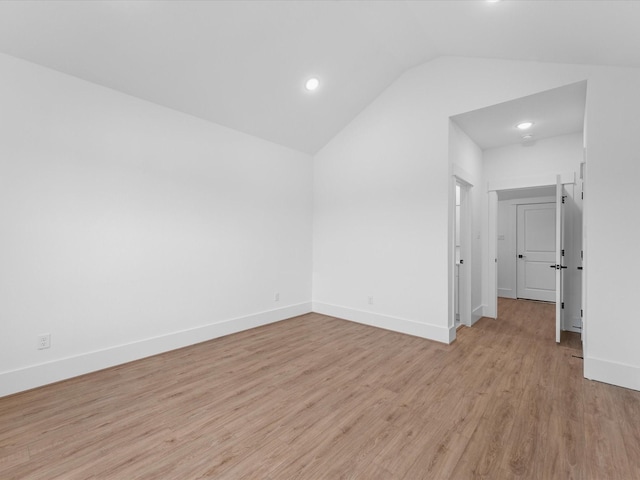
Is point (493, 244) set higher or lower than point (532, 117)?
lower

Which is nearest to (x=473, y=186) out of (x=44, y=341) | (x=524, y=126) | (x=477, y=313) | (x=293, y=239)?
(x=524, y=126)

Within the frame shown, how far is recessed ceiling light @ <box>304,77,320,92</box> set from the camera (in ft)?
12.5

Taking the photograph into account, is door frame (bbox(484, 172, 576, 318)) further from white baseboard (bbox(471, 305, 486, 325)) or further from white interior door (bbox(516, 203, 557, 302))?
white interior door (bbox(516, 203, 557, 302))

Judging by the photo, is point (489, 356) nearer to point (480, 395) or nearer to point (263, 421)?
point (480, 395)

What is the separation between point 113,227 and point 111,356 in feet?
4.25

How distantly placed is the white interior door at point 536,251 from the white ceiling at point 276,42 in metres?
4.35

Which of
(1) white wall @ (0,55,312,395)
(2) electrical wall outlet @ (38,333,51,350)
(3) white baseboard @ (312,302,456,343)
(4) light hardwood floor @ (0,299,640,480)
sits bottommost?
(4) light hardwood floor @ (0,299,640,480)

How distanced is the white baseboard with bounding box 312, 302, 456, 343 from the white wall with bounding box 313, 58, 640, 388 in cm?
2

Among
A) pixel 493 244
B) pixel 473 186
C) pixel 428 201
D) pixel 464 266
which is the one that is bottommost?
pixel 464 266

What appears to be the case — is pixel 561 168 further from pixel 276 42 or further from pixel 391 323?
pixel 276 42

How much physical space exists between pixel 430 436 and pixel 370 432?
393 mm

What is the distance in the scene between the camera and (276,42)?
124 inches

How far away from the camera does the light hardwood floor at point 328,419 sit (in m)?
1.72

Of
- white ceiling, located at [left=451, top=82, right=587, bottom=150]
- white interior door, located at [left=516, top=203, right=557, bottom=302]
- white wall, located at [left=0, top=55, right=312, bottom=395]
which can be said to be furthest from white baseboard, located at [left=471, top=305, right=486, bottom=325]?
white wall, located at [left=0, top=55, right=312, bottom=395]
